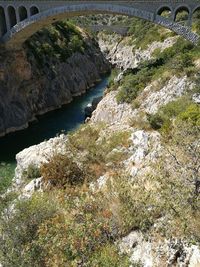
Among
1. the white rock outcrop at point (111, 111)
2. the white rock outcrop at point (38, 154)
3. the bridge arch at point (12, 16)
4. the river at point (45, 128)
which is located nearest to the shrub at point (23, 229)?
the white rock outcrop at point (38, 154)

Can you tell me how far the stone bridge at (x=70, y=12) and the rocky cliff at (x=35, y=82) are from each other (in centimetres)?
232

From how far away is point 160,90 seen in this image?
23266 mm

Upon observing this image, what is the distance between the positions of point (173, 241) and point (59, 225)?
2.61 m

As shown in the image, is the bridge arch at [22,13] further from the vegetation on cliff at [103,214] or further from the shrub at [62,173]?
the vegetation on cliff at [103,214]

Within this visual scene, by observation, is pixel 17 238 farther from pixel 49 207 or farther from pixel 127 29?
pixel 127 29

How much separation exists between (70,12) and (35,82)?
422 inches

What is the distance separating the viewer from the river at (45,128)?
31553 mm

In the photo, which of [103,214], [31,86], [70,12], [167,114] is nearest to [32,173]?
[103,214]

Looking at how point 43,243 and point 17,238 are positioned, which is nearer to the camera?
point 43,243

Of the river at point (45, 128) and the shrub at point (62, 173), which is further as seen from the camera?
the river at point (45, 128)

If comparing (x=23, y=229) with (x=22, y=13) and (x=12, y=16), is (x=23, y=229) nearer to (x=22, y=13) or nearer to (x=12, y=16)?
(x=22, y=13)

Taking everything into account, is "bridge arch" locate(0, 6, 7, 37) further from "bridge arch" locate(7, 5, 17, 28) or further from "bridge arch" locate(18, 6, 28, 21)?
"bridge arch" locate(18, 6, 28, 21)

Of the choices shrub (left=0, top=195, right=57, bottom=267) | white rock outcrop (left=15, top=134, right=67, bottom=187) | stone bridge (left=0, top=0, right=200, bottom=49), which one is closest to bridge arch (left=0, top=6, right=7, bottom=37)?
stone bridge (left=0, top=0, right=200, bottom=49)

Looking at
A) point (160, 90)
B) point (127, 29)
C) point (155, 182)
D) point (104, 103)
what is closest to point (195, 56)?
point (160, 90)
